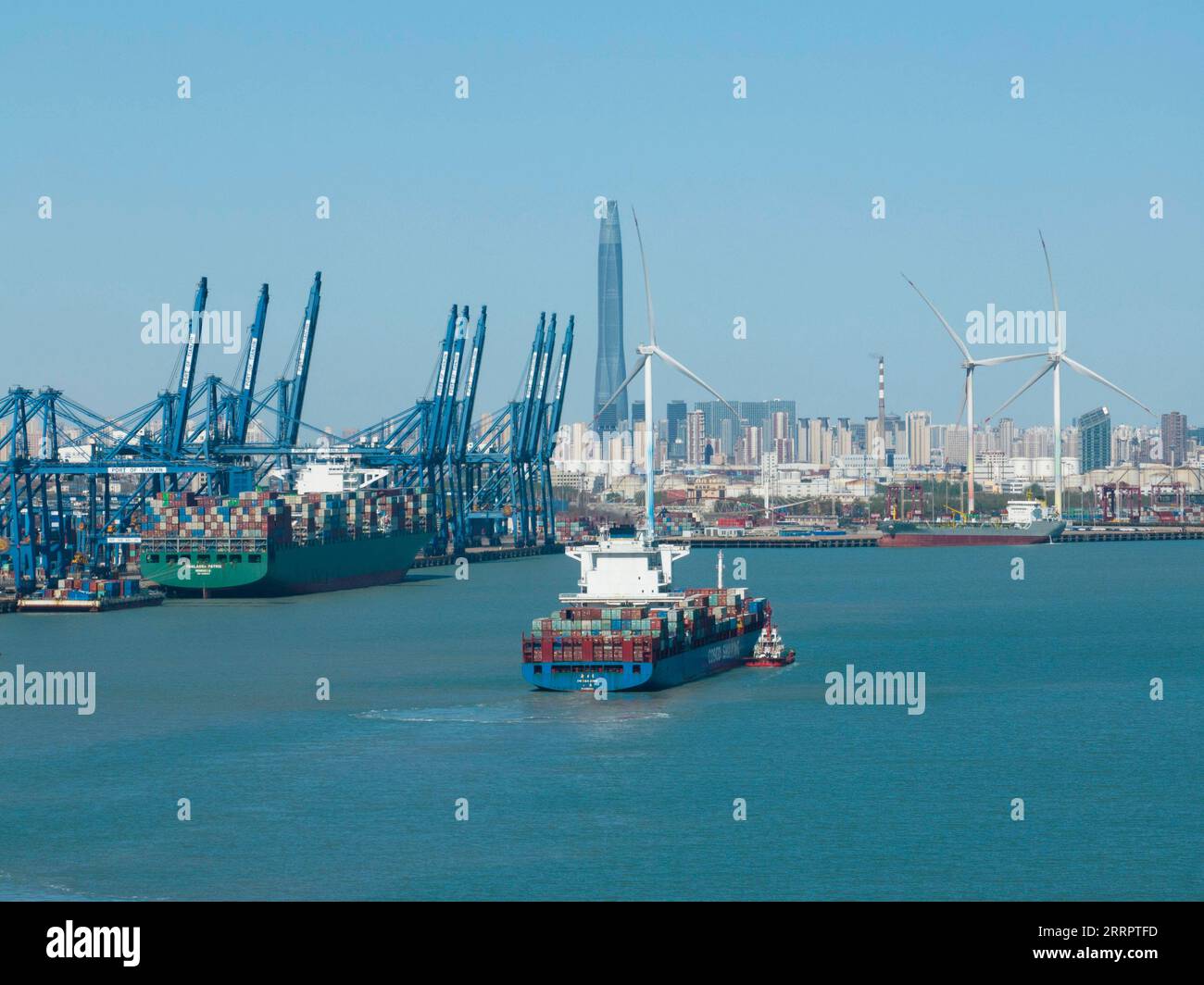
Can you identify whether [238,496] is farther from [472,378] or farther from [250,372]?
[472,378]

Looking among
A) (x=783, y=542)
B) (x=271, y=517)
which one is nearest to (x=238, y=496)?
(x=271, y=517)

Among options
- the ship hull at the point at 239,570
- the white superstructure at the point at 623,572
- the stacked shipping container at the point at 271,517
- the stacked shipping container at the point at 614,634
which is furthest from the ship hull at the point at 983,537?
the stacked shipping container at the point at 614,634

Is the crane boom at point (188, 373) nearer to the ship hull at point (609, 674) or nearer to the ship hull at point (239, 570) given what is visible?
the ship hull at point (239, 570)

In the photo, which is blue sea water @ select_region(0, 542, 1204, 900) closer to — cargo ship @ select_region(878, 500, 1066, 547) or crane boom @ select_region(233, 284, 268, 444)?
crane boom @ select_region(233, 284, 268, 444)

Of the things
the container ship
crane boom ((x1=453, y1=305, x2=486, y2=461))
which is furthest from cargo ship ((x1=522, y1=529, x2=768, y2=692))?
crane boom ((x1=453, y1=305, x2=486, y2=461))
